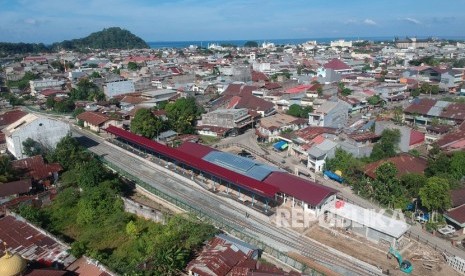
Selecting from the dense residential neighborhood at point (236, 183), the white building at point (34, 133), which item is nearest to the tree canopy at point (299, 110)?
the dense residential neighborhood at point (236, 183)

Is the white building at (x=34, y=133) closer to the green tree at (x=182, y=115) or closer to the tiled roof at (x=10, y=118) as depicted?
the tiled roof at (x=10, y=118)

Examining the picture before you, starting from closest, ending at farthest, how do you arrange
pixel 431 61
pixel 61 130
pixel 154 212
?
pixel 154 212 → pixel 61 130 → pixel 431 61

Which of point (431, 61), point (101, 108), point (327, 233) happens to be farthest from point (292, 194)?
point (431, 61)

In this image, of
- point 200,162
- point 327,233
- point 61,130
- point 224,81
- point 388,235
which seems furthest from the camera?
point 224,81

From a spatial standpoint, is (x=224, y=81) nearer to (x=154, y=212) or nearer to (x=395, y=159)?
(x=395, y=159)

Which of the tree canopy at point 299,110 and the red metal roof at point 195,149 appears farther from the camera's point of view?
the tree canopy at point 299,110

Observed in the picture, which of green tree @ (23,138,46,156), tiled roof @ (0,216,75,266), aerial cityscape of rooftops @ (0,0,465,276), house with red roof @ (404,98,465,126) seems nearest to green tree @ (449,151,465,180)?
aerial cityscape of rooftops @ (0,0,465,276)

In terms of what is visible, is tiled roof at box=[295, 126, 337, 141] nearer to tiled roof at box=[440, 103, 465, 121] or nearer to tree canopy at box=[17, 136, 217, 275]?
tiled roof at box=[440, 103, 465, 121]
